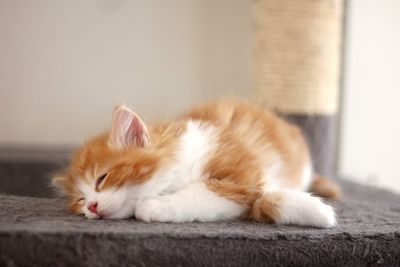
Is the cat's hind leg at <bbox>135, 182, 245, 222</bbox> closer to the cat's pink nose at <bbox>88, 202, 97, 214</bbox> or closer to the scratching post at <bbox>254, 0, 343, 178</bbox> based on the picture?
the cat's pink nose at <bbox>88, 202, 97, 214</bbox>

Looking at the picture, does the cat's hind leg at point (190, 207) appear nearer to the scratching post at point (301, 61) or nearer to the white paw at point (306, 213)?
the white paw at point (306, 213)

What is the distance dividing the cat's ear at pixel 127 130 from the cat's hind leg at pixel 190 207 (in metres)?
0.16

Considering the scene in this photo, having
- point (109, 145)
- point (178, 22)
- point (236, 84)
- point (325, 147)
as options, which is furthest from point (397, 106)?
point (109, 145)

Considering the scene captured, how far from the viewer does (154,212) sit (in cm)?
104

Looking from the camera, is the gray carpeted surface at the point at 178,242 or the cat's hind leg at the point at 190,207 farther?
the cat's hind leg at the point at 190,207

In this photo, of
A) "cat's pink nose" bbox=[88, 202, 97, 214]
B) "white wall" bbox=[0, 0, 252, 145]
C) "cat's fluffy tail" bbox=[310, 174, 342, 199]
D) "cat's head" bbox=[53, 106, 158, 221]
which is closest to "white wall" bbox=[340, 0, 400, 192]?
"white wall" bbox=[0, 0, 252, 145]

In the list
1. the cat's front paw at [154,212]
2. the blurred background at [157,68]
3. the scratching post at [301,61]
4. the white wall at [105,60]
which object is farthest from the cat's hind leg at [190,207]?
the white wall at [105,60]

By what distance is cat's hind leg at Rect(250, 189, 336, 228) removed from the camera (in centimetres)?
107

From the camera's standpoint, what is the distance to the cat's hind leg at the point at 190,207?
1043mm

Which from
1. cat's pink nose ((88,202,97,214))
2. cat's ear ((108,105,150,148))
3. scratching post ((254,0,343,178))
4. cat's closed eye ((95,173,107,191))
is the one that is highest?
scratching post ((254,0,343,178))

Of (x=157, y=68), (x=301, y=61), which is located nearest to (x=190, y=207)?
(x=301, y=61)

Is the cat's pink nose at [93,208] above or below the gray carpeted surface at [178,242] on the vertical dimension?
above

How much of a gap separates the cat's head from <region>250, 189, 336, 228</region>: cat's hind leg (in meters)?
0.27

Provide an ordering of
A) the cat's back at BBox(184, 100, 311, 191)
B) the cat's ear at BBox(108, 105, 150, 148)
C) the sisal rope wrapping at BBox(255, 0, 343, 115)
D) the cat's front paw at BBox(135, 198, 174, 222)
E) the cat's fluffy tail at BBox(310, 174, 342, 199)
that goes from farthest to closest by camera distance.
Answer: the sisal rope wrapping at BBox(255, 0, 343, 115) → the cat's fluffy tail at BBox(310, 174, 342, 199) → the cat's back at BBox(184, 100, 311, 191) → the cat's ear at BBox(108, 105, 150, 148) → the cat's front paw at BBox(135, 198, 174, 222)
